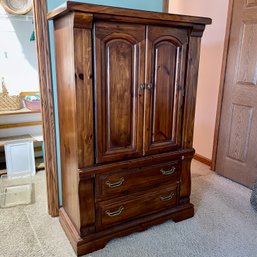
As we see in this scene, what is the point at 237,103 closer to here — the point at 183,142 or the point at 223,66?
the point at 223,66

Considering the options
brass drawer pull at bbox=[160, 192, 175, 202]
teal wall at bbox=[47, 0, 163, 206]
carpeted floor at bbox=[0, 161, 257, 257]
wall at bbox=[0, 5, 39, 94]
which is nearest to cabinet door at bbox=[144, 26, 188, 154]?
brass drawer pull at bbox=[160, 192, 175, 202]

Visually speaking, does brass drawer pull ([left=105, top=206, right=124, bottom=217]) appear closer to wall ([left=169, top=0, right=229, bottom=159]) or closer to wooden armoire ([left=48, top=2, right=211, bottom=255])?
wooden armoire ([left=48, top=2, right=211, bottom=255])

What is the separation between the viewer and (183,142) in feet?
6.61

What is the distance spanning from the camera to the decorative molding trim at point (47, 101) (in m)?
1.82

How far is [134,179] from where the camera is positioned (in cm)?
186

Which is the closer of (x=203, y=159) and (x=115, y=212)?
(x=115, y=212)

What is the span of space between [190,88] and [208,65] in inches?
55.6

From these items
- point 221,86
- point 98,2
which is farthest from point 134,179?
point 221,86

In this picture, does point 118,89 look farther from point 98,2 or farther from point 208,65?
point 208,65

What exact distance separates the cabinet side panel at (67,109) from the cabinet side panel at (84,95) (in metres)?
0.04

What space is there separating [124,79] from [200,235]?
50.5 inches

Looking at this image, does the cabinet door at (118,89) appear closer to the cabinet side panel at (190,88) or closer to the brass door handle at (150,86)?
the brass door handle at (150,86)

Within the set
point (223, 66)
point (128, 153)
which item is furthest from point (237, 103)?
point (128, 153)

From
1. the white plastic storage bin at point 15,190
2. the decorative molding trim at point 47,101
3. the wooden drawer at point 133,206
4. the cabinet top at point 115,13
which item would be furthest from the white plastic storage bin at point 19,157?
the cabinet top at point 115,13
